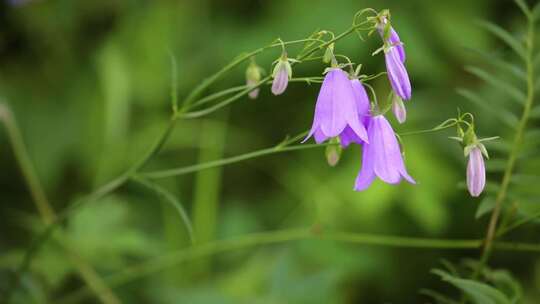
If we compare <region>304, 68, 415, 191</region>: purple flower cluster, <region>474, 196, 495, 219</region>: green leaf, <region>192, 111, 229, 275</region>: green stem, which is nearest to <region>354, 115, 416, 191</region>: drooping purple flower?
<region>304, 68, 415, 191</region>: purple flower cluster

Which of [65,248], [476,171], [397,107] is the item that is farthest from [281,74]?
[65,248]

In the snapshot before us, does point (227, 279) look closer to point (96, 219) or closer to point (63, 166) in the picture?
point (96, 219)

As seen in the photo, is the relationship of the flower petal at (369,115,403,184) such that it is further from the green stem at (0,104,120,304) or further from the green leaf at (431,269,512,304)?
the green stem at (0,104,120,304)

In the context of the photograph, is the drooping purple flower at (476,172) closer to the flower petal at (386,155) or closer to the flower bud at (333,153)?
the flower petal at (386,155)

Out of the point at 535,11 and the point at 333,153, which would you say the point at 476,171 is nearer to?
the point at 333,153

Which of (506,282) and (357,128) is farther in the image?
(506,282)

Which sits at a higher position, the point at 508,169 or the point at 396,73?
the point at 396,73

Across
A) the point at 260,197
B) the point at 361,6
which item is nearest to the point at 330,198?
the point at 260,197
